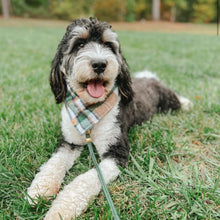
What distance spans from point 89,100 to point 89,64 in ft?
1.49

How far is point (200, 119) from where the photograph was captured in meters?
3.82

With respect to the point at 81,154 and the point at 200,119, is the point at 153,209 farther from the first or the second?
Answer: the point at 200,119

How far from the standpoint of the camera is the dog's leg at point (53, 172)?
2.27 m

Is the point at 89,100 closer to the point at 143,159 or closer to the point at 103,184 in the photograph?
the point at 143,159

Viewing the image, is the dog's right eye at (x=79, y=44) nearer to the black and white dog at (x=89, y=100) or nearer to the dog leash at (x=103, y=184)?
the black and white dog at (x=89, y=100)

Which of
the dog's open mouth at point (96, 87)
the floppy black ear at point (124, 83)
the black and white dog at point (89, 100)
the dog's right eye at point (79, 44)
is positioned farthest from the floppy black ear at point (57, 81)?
the floppy black ear at point (124, 83)

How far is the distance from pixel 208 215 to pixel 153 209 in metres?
0.46

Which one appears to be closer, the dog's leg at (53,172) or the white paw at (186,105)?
the dog's leg at (53,172)

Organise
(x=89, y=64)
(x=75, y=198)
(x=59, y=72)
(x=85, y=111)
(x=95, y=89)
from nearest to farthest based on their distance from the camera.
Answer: (x=75, y=198)
(x=89, y=64)
(x=95, y=89)
(x=85, y=111)
(x=59, y=72)

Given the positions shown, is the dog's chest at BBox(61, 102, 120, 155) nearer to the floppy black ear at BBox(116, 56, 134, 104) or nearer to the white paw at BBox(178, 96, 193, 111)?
the floppy black ear at BBox(116, 56, 134, 104)

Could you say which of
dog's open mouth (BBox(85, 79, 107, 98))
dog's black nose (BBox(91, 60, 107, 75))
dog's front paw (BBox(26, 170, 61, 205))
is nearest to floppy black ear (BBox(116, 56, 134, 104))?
dog's open mouth (BBox(85, 79, 107, 98))

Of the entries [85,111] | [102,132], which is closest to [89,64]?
[85,111]

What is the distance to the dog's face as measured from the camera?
2.67m

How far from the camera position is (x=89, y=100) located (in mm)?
2844
